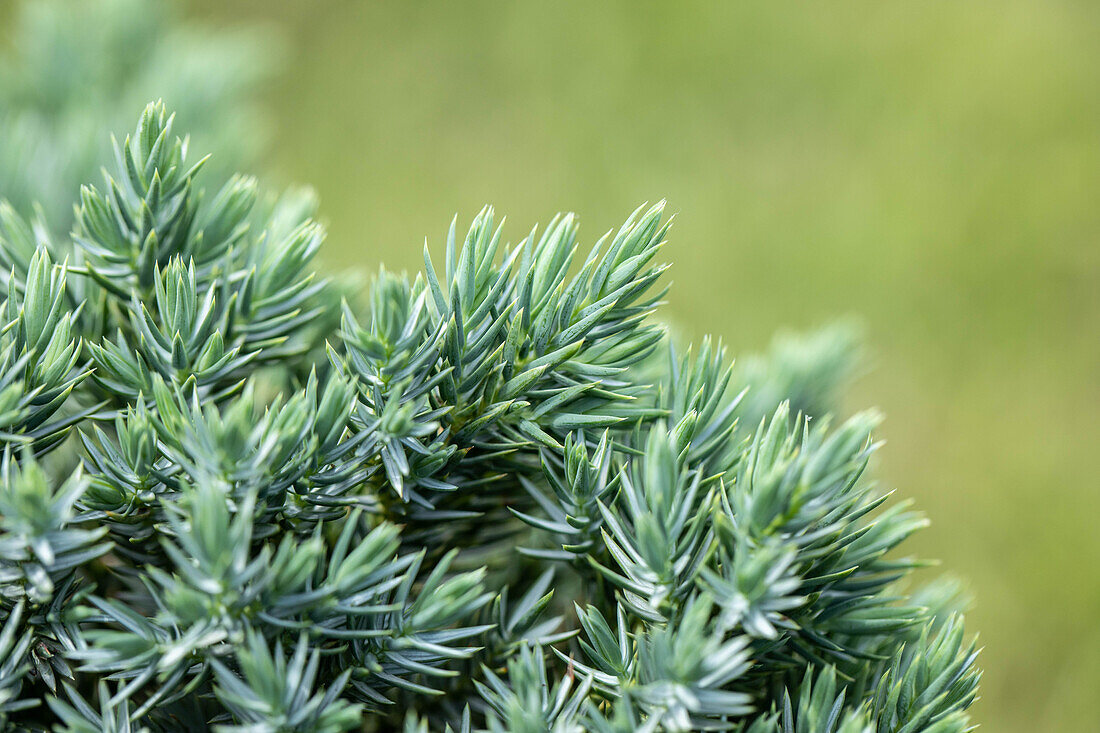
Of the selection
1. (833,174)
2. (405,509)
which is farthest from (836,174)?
(405,509)

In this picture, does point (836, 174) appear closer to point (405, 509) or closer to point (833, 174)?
point (833, 174)

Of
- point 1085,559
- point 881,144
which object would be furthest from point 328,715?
point 881,144

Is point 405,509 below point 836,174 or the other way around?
below

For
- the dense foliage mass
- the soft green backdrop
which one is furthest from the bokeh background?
the dense foliage mass

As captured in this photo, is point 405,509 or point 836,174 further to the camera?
point 836,174

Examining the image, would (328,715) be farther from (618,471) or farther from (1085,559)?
(1085,559)

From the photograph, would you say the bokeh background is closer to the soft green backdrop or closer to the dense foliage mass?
the soft green backdrop

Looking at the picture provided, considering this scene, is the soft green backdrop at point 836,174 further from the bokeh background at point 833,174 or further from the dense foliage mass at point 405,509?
the dense foliage mass at point 405,509
